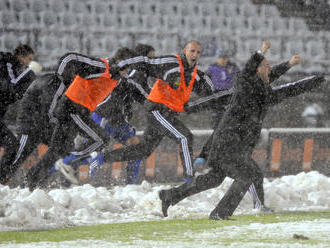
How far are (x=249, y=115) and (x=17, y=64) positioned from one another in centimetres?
349

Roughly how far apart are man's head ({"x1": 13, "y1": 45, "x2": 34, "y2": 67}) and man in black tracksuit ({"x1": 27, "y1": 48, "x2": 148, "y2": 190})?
472 mm

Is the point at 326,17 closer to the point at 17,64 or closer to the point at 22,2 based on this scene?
the point at 22,2

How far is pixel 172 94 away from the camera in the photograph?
30.1 feet

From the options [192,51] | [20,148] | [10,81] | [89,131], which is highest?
[192,51]

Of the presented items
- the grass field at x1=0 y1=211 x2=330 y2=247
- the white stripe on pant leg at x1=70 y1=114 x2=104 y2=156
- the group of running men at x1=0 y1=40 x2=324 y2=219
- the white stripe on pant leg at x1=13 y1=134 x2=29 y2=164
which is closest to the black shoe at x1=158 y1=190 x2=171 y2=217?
the grass field at x1=0 y1=211 x2=330 y2=247

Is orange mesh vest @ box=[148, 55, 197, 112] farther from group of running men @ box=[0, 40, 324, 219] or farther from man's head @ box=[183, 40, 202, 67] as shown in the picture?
man's head @ box=[183, 40, 202, 67]

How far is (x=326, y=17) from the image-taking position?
68.3ft

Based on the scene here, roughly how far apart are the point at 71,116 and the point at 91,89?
432mm

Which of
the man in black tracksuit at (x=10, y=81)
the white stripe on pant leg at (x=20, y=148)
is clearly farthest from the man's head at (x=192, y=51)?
the white stripe on pant leg at (x=20, y=148)

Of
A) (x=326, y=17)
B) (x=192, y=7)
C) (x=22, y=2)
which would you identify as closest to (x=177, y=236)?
(x=22, y=2)

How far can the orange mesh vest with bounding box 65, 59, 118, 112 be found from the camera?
9.18 metres

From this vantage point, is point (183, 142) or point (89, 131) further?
point (89, 131)

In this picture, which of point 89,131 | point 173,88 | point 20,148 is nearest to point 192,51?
point 173,88

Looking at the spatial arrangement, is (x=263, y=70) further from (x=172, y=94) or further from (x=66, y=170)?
(x=66, y=170)
